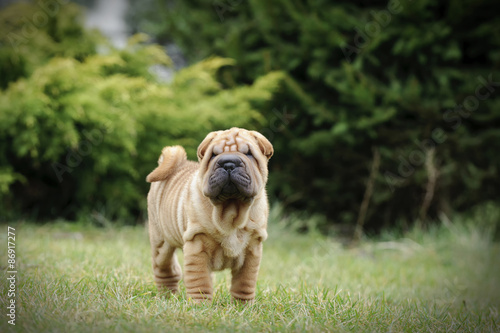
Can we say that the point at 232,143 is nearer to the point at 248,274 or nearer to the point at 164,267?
the point at 248,274

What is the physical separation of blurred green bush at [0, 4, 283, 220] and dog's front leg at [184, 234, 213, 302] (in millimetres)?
3686

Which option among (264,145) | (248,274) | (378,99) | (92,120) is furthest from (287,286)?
(378,99)

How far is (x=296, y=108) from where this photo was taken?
816 centimetres

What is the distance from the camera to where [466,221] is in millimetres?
7684

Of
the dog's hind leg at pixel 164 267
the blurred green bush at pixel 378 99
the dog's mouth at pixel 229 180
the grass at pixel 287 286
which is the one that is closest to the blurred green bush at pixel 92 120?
the blurred green bush at pixel 378 99

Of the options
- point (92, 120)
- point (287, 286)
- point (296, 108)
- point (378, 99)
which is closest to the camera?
point (287, 286)

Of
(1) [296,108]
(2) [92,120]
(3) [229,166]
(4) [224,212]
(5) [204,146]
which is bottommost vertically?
(4) [224,212]

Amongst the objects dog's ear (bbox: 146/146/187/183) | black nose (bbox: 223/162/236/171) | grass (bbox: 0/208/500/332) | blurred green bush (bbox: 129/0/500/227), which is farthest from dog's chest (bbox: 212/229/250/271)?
blurred green bush (bbox: 129/0/500/227)

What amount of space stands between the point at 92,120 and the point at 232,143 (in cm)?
421

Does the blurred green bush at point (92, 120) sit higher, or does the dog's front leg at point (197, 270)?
the blurred green bush at point (92, 120)

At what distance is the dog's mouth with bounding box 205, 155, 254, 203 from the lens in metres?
2.76

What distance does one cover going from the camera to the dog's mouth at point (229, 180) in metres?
2.76

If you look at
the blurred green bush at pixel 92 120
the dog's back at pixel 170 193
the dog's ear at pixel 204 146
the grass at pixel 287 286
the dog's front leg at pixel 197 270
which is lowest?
the grass at pixel 287 286

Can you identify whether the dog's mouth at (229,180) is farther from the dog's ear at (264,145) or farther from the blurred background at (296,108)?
the blurred background at (296,108)
